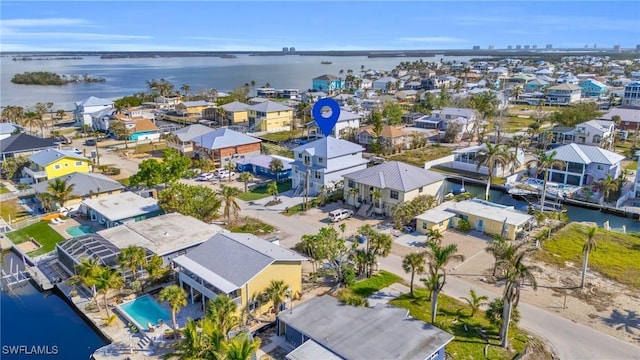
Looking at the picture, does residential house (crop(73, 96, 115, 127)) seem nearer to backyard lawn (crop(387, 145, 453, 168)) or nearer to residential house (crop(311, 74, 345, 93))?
backyard lawn (crop(387, 145, 453, 168))

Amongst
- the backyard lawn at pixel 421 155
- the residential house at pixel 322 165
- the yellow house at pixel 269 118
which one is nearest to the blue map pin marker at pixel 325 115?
the residential house at pixel 322 165

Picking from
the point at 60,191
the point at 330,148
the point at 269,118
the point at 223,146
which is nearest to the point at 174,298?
the point at 60,191

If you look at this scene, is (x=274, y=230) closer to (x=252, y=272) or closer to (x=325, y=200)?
(x=325, y=200)

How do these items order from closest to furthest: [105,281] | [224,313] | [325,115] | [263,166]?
[224,313] < [105,281] < [263,166] < [325,115]

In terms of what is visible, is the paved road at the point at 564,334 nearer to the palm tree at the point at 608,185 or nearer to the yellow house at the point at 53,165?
the palm tree at the point at 608,185

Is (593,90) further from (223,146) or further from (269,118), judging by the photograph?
(223,146)

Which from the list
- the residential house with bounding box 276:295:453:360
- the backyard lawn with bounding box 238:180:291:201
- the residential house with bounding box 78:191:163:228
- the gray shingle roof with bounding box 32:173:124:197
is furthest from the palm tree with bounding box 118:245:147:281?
the backyard lawn with bounding box 238:180:291:201
